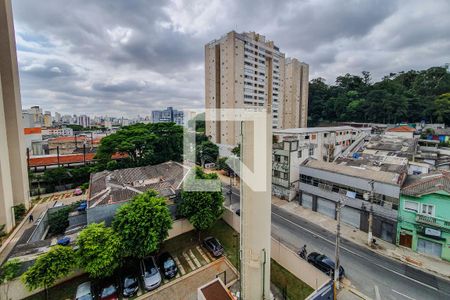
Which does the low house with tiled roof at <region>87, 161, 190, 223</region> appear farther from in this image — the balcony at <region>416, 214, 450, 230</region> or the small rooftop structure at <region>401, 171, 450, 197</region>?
the balcony at <region>416, 214, 450, 230</region>

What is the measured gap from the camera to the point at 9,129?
1819 centimetres

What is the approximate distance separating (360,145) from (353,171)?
24011 mm

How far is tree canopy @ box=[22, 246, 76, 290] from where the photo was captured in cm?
988

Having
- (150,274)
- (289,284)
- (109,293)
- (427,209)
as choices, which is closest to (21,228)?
(109,293)

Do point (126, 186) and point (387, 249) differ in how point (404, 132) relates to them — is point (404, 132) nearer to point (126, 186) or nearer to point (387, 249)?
point (387, 249)

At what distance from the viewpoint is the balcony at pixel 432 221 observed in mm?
13226

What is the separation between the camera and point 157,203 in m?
13.0

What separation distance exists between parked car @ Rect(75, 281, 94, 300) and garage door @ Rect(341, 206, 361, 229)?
1978 cm

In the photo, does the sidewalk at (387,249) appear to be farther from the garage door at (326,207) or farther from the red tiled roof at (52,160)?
the red tiled roof at (52,160)

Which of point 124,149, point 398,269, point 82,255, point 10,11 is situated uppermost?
point 10,11

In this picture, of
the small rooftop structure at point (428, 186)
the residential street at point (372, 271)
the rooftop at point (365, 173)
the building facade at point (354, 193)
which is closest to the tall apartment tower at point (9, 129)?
the residential street at point (372, 271)

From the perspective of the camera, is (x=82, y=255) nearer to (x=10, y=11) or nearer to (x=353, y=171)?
(x=353, y=171)

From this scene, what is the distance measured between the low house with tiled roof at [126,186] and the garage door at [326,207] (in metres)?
13.8

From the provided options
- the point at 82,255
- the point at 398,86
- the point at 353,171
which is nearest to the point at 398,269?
the point at 353,171
